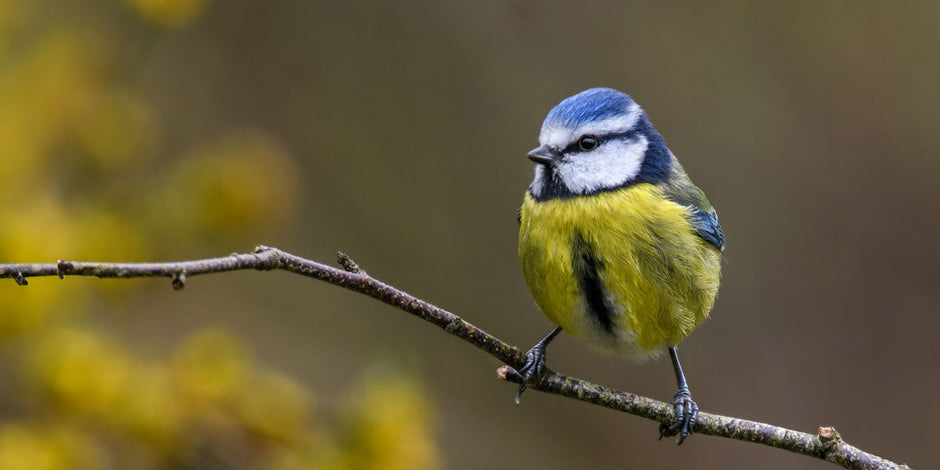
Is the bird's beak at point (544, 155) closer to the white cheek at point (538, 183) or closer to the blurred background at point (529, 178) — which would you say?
the white cheek at point (538, 183)

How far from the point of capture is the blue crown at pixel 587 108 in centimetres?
296

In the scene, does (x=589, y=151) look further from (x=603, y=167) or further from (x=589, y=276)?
(x=589, y=276)

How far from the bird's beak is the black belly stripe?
30 centimetres

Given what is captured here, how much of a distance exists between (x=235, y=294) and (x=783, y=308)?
311 centimetres

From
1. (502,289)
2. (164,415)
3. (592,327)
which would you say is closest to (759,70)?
(502,289)

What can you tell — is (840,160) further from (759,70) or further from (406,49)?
(406,49)

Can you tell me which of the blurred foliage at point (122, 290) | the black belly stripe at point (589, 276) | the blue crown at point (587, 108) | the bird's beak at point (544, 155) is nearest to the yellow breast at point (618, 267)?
the black belly stripe at point (589, 276)

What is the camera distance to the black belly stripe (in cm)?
276

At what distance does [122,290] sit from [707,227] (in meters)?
2.09

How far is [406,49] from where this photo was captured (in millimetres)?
5465

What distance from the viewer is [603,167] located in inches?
118

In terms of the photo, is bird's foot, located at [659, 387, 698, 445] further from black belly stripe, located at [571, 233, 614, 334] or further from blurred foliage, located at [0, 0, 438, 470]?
blurred foliage, located at [0, 0, 438, 470]

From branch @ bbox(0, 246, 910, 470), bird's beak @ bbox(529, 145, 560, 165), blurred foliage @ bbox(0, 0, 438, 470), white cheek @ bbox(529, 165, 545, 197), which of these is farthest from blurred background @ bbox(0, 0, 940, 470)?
branch @ bbox(0, 246, 910, 470)

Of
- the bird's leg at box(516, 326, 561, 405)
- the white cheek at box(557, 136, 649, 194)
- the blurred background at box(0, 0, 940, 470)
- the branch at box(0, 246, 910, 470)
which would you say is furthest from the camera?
the blurred background at box(0, 0, 940, 470)
